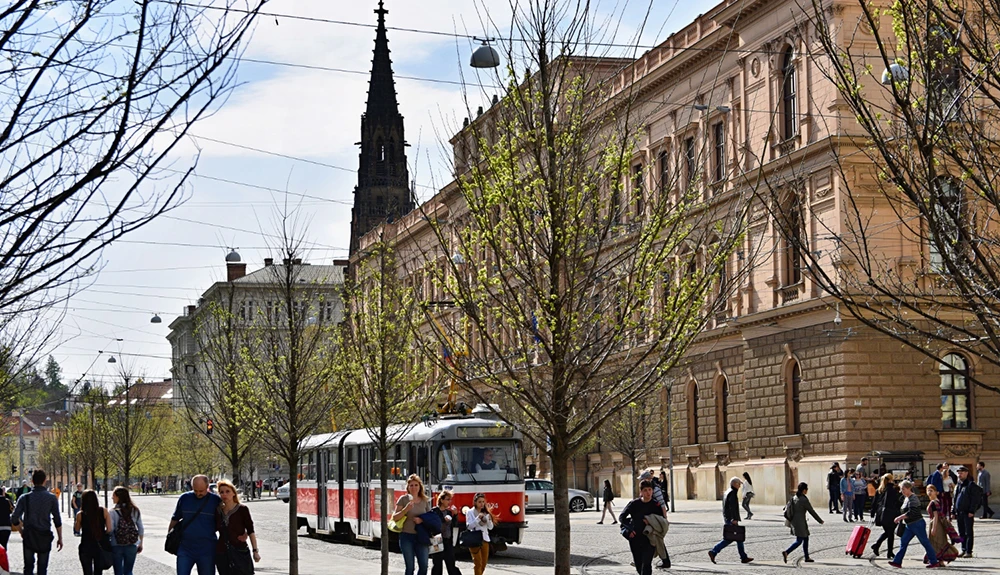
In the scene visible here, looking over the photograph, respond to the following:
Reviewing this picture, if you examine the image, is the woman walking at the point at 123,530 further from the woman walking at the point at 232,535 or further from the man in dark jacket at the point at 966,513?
the man in dark jacket at the point at 966,513

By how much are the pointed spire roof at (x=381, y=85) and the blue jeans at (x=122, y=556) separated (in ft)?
381

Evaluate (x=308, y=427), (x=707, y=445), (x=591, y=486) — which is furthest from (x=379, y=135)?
(x=308, y=427)

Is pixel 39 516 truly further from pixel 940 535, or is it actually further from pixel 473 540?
pixel 940 535

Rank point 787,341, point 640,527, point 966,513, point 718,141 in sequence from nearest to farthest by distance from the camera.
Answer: point 640,527 < point 966,513 < point 787,341 < point 718,141

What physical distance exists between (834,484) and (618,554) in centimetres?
1330

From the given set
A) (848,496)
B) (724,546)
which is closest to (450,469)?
(724,546)

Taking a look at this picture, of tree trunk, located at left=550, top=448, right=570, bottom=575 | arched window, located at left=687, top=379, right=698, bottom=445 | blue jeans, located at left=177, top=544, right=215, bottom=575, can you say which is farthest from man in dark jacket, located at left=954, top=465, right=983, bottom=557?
arched window, located at left=687, top=379, right=698, bottom=445

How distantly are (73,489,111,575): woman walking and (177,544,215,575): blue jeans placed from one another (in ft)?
10.6

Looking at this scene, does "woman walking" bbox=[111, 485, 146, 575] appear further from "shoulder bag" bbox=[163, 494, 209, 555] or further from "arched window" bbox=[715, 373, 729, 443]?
"arched window" bbox=[715, 373, 729, 443]

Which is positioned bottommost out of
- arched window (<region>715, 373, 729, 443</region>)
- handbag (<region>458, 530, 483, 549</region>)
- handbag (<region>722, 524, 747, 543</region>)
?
handbag (<region>722, 524, 747, 543</region>)

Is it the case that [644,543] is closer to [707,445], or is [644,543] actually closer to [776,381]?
[776,381]

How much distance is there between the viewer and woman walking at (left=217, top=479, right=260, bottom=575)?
53.6 ft

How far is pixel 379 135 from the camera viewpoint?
136 m

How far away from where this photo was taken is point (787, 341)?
1935 inches
